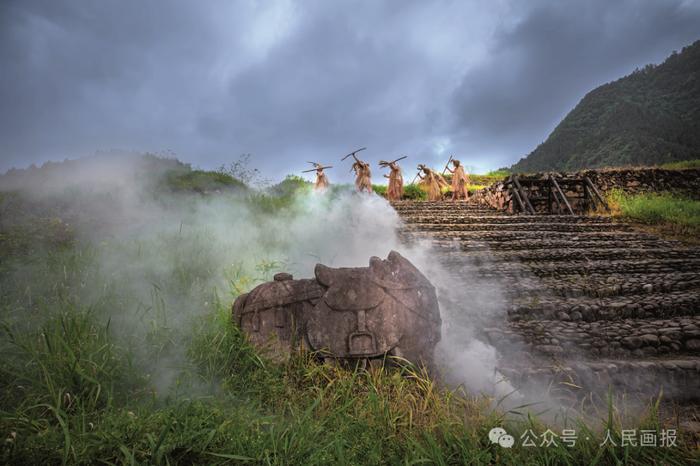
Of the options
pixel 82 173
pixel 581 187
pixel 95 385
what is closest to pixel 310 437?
pixel 95 385

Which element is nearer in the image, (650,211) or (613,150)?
(650,211)

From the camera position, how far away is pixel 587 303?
12.9 ft

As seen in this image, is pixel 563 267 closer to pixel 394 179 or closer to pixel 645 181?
pixel 394 179

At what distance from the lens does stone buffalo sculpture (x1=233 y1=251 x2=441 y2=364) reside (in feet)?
8.69

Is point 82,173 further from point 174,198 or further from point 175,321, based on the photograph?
point 175,321

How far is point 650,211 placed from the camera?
29.1 feet

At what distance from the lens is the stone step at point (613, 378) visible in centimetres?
264

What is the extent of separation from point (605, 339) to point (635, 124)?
48.1 m

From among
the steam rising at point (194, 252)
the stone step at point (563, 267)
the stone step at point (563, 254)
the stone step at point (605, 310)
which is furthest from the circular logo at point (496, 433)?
the stone step at point (563, 254)

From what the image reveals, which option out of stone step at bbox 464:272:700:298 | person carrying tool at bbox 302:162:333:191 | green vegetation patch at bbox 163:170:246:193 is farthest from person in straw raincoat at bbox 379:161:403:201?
stone step at bbox 464:272:700:298

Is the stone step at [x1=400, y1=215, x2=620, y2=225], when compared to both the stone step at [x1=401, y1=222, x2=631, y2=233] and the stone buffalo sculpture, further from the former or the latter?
the stone buffalo sculpture

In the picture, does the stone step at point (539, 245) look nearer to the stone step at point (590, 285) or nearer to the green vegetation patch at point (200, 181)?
the stone step at point (590, 285)

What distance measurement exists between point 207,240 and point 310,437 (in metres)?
3.50

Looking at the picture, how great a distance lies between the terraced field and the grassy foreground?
70cm
